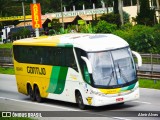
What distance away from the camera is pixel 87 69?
2106 centimetres

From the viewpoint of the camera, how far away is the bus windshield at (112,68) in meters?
20.9

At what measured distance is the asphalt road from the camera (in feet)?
65.0

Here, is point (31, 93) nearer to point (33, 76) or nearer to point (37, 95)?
point (37, 95)

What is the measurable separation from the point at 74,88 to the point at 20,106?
12.3 feet

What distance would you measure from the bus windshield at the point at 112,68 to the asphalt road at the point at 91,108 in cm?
116

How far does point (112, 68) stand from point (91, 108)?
2264mm

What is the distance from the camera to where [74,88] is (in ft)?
73.6

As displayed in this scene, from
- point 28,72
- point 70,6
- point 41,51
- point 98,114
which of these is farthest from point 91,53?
point 70,6

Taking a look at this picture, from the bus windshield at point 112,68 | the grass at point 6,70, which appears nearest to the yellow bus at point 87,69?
the bus windshield at point 112,68

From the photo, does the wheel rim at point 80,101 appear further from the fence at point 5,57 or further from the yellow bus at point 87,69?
the fence at point 5,57

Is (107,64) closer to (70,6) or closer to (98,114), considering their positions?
(98,114)

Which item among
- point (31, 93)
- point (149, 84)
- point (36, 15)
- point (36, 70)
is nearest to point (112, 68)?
point (36, 70)

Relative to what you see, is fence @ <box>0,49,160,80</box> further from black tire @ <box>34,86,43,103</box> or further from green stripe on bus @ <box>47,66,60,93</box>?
green stripe on bus @ <box>47,66,60,93</box>

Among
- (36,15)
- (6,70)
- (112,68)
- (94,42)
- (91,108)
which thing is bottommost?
(6,70)
